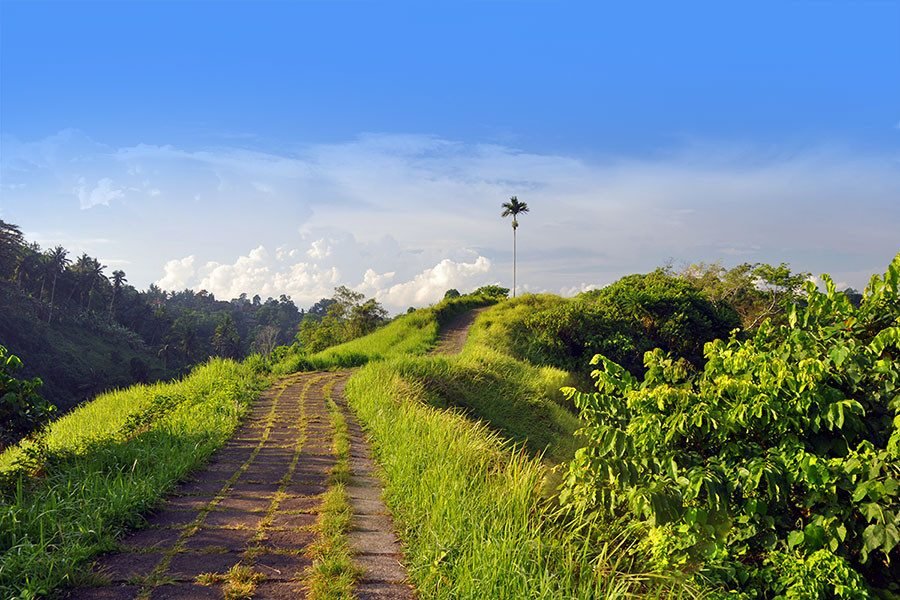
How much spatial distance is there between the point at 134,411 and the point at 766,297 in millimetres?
30907

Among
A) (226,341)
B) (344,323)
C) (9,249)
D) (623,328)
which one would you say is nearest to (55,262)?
(9,249)

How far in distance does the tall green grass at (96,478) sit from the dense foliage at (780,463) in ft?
11.4

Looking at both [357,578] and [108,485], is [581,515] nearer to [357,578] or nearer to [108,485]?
[357,578]

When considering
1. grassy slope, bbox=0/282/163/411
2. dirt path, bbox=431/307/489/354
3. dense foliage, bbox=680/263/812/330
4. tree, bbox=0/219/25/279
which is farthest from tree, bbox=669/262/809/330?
tree, bbox=0/219/25/279

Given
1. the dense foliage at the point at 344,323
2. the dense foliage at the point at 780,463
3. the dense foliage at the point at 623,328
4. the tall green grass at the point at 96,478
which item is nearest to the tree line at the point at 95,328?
the dense foliage at the point at 344,323

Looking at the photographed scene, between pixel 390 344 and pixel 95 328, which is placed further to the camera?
pixel 95 328

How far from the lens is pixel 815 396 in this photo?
3764mm

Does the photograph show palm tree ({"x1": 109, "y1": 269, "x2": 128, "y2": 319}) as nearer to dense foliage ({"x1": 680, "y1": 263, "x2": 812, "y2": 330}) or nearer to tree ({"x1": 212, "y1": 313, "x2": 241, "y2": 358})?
tree ({"x1": 212, "y1": 313, "x2": 241, "y2": 358})

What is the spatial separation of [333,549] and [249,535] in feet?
2.54

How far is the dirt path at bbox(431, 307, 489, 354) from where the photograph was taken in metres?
22.1

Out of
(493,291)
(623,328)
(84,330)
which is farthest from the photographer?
(84,330)

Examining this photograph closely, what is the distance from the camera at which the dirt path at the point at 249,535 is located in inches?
134

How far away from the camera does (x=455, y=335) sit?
86.2 ft

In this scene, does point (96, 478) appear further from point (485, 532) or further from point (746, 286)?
point (746, 286)
